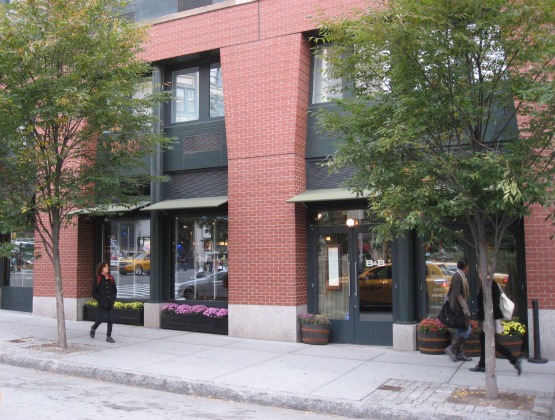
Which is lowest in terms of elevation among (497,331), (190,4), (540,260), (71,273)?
(497,331)

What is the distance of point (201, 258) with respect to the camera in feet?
42.9

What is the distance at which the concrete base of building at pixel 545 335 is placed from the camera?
9.29 meters

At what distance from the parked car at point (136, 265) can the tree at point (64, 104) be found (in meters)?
2.90

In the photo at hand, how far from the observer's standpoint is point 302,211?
11.7m

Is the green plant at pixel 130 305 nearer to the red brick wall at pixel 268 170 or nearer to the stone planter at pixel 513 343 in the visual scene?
the red brick wall at pixel 268 170

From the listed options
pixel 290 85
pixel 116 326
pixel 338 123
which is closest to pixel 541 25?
pixel 338 123

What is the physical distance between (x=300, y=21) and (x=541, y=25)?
560 cm

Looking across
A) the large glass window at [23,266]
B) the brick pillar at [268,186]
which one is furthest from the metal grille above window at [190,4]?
the large glass window at [23,266]

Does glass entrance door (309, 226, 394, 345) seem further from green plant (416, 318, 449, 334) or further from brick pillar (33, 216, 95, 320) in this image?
brick pillar (33, 216, 95, 320)

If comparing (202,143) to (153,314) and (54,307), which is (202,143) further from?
(54,307)

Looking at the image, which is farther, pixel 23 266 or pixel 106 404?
pixel 23 266

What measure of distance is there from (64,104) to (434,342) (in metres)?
7.76

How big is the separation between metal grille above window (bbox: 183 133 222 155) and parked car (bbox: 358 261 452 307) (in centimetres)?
446

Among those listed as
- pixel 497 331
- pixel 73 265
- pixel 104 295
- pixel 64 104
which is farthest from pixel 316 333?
pixel 73 265
